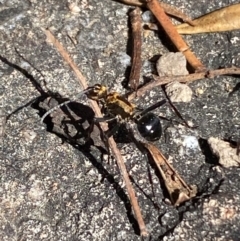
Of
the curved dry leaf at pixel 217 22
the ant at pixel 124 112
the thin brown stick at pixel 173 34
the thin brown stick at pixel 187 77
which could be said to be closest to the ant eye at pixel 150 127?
the ant at pixel 124 112

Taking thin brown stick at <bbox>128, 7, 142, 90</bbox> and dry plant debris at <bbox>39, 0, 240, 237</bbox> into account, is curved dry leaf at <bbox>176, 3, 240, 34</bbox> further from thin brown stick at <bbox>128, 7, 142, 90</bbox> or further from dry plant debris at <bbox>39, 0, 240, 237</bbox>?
thin brown stick at <bbox>128, 7, 142, 90</bbox>

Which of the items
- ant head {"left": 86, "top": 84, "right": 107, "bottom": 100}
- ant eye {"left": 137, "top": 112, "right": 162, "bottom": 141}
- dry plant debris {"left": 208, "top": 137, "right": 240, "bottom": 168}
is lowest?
dry plant debris {"left": 208, "top": 137, "right": 240, "bottom": 168}

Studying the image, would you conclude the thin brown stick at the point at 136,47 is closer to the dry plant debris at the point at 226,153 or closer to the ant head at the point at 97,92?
the ant head at the point at 97,92

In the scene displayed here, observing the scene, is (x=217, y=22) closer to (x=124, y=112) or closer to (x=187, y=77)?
(x=187, y=77)

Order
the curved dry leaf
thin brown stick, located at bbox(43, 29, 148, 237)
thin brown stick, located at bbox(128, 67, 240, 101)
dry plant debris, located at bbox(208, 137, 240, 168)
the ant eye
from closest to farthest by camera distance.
A: thin brown stick, located at bbox(43, 29, 148, 237)
dry plant debris, located at bbox(208, 137, 240, 168)
the ant eye
thin brown stick, located at bbox(128, 67, 240, 101)
the curved dry leaf

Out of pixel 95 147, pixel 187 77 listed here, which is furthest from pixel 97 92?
pixel 187 77

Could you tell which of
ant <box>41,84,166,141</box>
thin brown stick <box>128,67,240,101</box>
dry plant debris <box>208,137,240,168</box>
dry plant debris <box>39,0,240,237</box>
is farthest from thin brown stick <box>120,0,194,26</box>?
dry plant debris <box>208,137,240,168</box>

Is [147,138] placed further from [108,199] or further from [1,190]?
[1,190]
